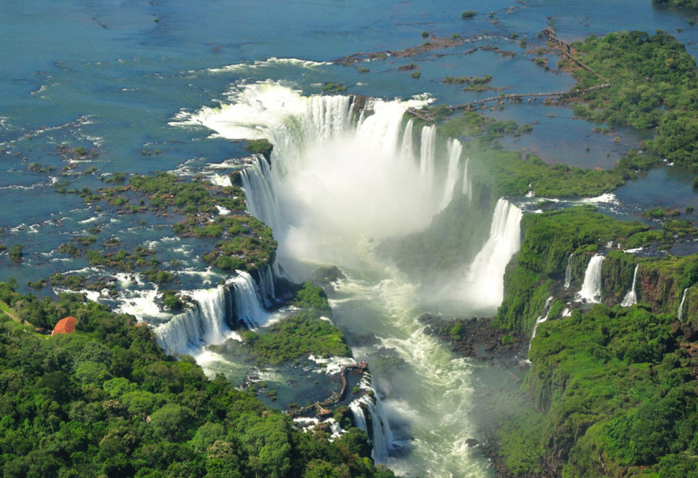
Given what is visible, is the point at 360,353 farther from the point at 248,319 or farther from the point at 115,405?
the point at 115,405

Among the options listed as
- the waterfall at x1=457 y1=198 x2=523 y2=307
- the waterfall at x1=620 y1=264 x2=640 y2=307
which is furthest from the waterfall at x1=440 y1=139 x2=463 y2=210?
the waterfall at x1=620 y1=264 x2=640 y2=307

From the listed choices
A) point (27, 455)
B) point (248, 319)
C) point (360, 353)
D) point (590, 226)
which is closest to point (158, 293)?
point (248, 319)

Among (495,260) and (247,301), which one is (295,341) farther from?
(495,260)

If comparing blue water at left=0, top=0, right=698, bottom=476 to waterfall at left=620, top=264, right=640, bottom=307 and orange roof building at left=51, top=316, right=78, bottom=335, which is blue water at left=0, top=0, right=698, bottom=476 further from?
waterfall at left=620, top=264, right=640, bottom=307

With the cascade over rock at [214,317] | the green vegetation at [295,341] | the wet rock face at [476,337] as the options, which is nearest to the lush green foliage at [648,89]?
the wet rock face at [476,337]

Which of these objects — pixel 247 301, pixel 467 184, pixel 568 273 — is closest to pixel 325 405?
pixel 247 301

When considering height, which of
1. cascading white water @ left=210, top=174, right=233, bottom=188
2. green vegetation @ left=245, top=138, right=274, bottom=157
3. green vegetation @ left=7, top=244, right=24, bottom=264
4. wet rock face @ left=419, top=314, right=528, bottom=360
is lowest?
wet rock face @ left=419, top=314, right=528, bottom=360
